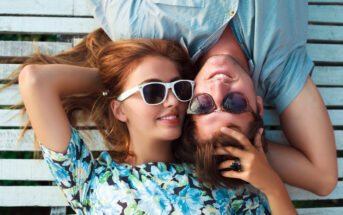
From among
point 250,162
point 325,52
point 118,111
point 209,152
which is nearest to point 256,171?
point 250,162

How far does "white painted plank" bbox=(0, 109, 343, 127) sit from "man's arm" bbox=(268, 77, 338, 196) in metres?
0.34

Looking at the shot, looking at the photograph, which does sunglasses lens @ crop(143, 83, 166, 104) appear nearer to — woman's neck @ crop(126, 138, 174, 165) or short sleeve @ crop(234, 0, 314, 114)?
woman's neck @ crop(126, 138, 174, 165)

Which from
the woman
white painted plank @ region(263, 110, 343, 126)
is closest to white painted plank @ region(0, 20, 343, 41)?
the woman

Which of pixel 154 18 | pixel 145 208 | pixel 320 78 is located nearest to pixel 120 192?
pixel 145 208

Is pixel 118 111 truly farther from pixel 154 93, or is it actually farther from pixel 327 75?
pixel 327 75

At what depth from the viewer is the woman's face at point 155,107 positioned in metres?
2.12

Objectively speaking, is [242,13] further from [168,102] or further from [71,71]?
[71,71]

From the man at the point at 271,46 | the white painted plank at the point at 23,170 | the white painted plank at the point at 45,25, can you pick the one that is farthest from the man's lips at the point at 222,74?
the white painted plank at the point at 23,170

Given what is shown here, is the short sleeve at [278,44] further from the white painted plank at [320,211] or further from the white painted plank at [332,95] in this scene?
the white painted plank at [320,211]

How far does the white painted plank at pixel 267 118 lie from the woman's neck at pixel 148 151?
987 millimetres

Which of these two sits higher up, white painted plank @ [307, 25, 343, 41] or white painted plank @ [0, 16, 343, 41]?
white painted plank @ [307, 25, 343, 41]

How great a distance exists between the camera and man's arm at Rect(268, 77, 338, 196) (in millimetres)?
2348

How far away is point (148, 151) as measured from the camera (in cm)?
229

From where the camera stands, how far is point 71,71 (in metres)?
2.20
